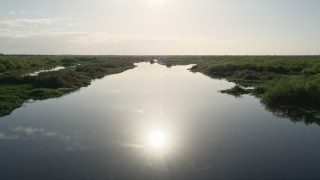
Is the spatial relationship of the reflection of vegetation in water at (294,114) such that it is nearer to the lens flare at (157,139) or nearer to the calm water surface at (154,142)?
the calm water surface at (154,142)

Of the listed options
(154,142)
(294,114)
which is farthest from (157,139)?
(294,114)

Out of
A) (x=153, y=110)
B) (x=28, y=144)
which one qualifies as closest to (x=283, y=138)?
(x=153, y=110)

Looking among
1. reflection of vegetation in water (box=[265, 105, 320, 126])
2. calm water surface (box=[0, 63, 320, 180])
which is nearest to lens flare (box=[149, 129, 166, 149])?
calm water surface (box=[0, 63, 320, 180])

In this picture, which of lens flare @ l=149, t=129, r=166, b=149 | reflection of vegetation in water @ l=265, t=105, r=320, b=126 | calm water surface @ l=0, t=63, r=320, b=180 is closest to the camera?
calm water surface @ l=0, t=63, r=320, b=180

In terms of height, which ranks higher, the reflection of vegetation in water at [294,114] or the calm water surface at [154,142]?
the reflection of vegetation in water at [294,114]

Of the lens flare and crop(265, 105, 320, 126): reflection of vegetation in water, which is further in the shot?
crop(265, 105, 320, 126): reflection of vegetation in water

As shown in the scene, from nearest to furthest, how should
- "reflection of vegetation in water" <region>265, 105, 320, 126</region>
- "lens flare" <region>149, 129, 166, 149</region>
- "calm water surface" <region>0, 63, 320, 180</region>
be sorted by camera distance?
"calm water surface" <region>0, 63, 320, 180</region>
"lens flare" <region>149, 129, 166, 149</region>
"reflection of vegetation in water" <region>265, 105, 320, 126</region>

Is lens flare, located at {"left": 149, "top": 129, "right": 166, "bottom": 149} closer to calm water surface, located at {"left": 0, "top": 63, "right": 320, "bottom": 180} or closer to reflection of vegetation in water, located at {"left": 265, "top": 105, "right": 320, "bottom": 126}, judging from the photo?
calm water surface, located at {"left": 0, "top": 63, "right": 320, "bottom": 180}

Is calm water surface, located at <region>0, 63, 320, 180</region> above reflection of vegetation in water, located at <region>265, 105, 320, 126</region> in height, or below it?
below

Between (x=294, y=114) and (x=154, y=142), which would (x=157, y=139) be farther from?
(x=294, y=114)


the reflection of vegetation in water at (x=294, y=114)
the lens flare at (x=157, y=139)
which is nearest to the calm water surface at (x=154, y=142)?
the lens flare at (x=157, y=139)
